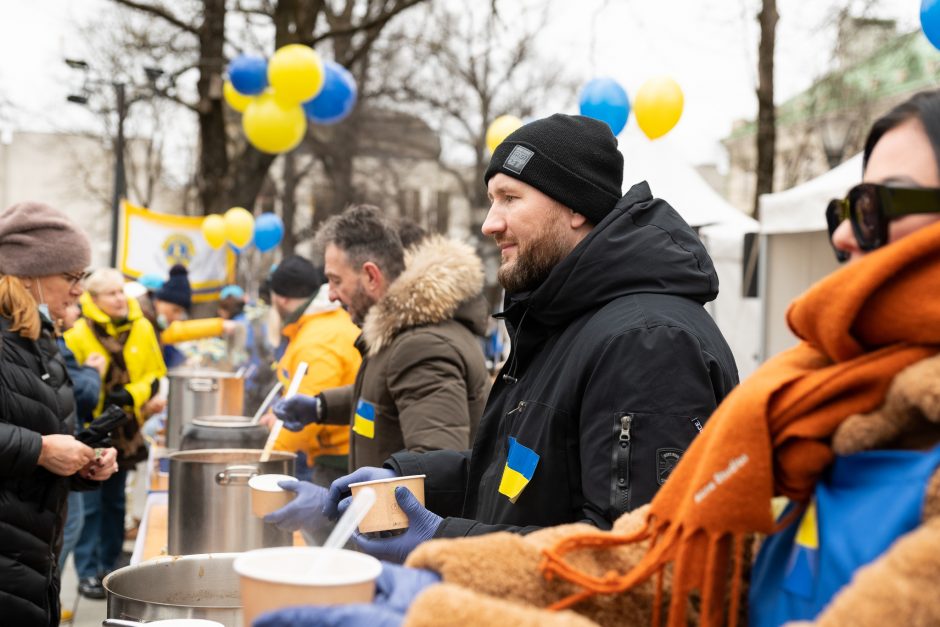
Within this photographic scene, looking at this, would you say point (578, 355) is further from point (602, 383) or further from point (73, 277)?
point (73, 277)

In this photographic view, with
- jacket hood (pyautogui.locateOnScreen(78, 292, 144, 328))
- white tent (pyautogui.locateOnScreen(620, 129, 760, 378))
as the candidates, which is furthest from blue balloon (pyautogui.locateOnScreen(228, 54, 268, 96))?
white tent (pyautogui.locateOnScreen(620, 129, 760, 378))

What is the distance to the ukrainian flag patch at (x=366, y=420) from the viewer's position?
10.9 ft

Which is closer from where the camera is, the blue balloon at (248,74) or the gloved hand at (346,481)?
the gloved hand at (346,481)

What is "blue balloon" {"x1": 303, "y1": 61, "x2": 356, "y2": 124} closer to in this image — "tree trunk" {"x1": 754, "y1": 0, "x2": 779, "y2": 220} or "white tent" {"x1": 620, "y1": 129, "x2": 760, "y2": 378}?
"white tent" {"x1": 620, "y1": 129, "x2": 760, "y2": 378}

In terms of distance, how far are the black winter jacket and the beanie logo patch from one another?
0.85ft

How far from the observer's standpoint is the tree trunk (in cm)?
1192

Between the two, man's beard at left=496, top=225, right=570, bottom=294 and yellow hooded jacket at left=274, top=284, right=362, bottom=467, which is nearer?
man's beard at left=496, top=225, right=570, bottom=294

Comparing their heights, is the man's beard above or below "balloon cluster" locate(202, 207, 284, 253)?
below

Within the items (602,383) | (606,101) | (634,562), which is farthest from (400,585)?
(606,101)

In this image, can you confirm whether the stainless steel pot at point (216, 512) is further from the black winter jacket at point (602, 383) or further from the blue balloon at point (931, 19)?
the blue balloon at point (931, 19)

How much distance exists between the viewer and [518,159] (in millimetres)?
2256

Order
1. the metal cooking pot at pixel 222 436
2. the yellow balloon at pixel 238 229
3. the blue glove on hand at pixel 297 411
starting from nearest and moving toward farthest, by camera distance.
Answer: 1. the metal cooking pot at pixel 222 436
2. the blue glove on hand at pixel 297 411
3. the yellow balloon at pixel 238 229

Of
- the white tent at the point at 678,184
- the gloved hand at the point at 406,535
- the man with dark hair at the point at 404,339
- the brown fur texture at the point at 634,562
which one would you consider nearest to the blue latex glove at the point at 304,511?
the gloved hand at the point at 406,535

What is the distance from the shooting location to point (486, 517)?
2.02 m
